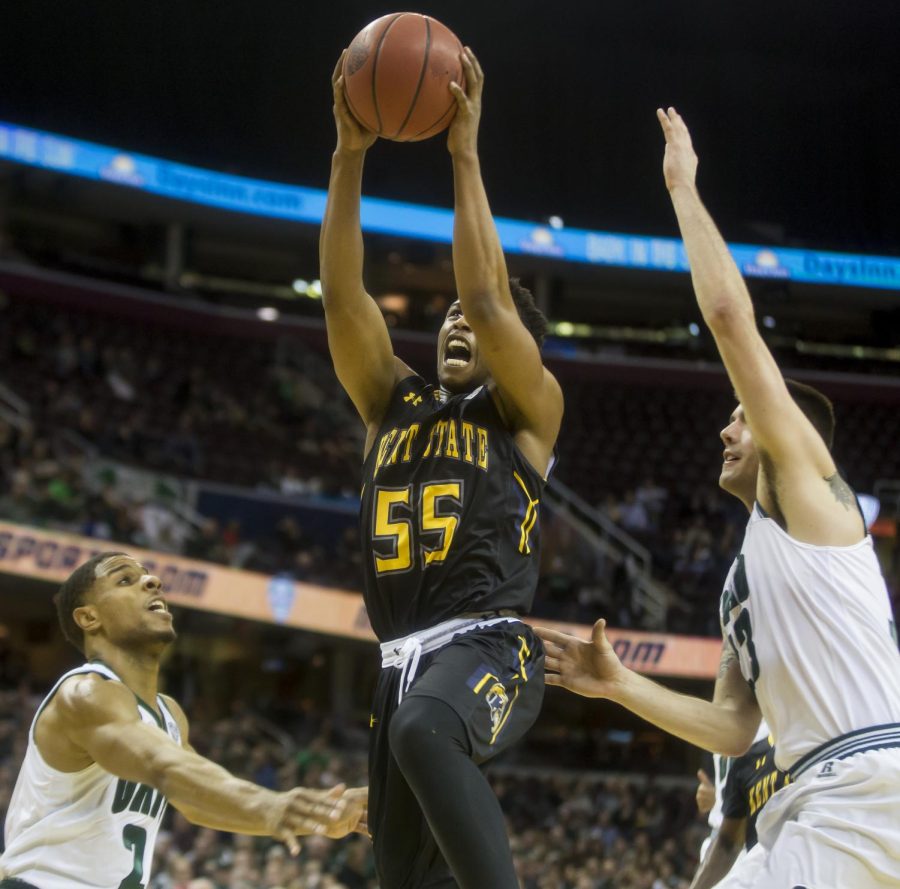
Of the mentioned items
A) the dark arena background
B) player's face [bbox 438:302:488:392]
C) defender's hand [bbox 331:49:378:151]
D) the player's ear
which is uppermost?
the dark arena background

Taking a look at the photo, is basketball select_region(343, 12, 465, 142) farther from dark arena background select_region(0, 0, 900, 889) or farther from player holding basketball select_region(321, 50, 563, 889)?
dark arena background select_region(0, 0, 900, 889)

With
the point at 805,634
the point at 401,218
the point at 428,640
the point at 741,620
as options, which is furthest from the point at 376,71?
the point at 401,218

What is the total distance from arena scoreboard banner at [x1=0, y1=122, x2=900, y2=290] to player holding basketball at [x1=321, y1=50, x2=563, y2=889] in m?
18.1

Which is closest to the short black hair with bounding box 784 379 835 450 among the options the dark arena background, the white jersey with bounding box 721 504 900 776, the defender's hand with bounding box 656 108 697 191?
the white jersey with bounding box 721 504 900 776

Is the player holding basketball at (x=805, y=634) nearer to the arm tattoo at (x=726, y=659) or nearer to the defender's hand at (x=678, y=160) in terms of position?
the defender's hand at (x=678, y=160)

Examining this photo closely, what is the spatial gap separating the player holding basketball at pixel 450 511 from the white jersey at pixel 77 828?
1.02 meters

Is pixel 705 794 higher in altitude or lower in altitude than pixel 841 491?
lower

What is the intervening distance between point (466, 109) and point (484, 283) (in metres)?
0.55

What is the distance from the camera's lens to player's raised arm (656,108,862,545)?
10.6ft

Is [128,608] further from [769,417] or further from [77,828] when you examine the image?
[769,417]

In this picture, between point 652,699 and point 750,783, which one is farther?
point 750,783

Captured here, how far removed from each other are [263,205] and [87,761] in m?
19.2

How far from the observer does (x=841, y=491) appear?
3350mm

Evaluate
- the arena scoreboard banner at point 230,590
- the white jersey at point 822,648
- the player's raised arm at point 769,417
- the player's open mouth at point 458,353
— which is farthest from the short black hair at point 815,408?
the arena scoreboard banner at point 230,590
